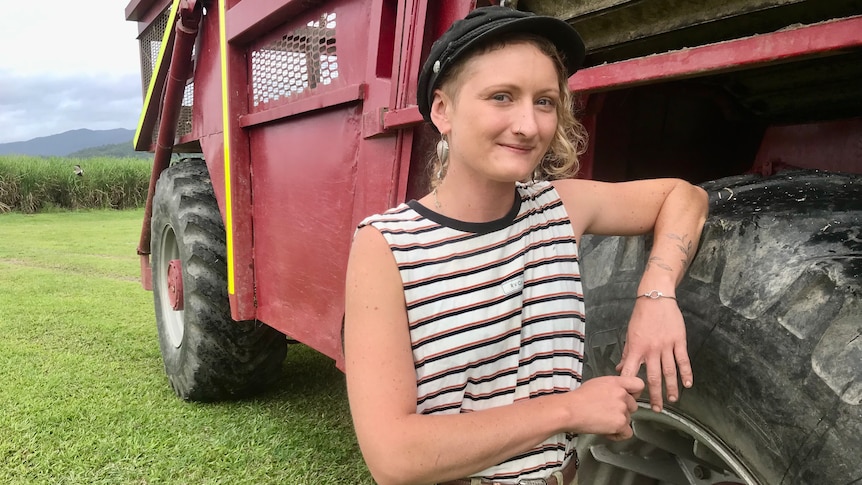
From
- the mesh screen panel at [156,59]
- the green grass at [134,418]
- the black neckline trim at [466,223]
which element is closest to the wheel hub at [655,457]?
the black neckline trim at [466,223]

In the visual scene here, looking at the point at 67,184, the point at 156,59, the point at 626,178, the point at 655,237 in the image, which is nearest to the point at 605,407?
the point at 655,237

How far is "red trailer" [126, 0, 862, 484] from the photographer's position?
1067mm

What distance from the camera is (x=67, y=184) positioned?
2050 cm

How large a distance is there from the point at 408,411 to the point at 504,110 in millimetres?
509

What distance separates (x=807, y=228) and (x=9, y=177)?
22.2 m

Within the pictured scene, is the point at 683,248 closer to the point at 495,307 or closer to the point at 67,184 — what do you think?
the point at 495,307

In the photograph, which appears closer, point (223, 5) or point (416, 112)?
point (416, 112)

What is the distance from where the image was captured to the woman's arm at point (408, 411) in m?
1.06

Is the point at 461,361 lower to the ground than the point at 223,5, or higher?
lower

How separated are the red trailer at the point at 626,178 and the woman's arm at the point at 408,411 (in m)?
0.24

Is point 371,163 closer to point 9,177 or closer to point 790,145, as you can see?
point 790,145

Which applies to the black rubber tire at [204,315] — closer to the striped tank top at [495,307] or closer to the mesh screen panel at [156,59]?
the mesh screen panel at [156,59]

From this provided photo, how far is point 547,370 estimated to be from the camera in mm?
1271

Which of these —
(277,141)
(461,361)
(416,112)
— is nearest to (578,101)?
(416,112)
